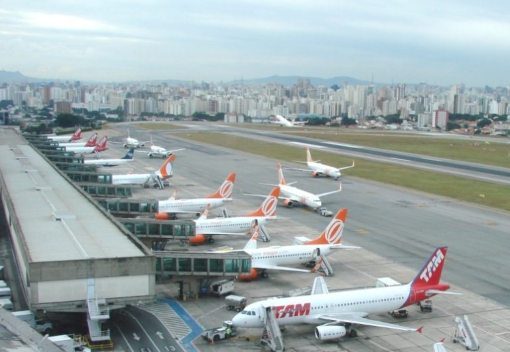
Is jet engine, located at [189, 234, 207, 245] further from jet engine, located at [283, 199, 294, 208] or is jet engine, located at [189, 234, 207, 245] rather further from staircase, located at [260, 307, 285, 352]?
jet engine, located at [283, 199, 294, 208]

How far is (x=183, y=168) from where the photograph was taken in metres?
134

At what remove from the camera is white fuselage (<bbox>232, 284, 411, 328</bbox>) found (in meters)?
42.0

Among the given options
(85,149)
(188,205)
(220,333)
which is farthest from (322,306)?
(85,149)

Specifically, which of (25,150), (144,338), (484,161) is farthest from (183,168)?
(144,338)

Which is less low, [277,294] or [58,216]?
[58,216]

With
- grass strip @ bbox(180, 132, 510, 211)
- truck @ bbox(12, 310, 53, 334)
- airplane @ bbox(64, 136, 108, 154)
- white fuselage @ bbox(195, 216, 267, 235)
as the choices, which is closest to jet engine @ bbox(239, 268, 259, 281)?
white fuselage @ bbox(195, 216, 267, 235)

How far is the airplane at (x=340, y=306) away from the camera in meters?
42.1

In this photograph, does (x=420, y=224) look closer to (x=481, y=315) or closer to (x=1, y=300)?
(x=481, y=315)

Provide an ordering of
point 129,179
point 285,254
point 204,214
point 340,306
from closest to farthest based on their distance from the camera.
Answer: point 340,306, point 285,254, point 204,214, point 129,179

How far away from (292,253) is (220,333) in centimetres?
1624

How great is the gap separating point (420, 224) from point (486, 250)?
1331cm

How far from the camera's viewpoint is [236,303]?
48.1m

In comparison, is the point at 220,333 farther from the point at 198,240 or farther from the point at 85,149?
the point at 85,149

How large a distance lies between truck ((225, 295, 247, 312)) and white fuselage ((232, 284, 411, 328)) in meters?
5.24
